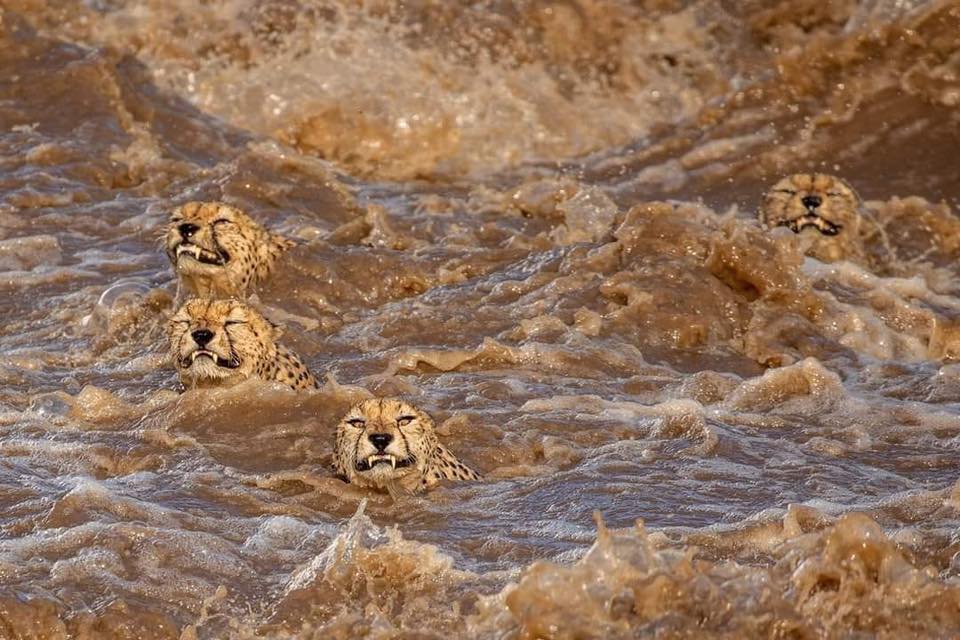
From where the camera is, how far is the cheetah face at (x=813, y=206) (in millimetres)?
13047

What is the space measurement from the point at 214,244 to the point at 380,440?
303cm

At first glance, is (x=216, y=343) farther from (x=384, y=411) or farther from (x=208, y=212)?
(x=208, y=212)

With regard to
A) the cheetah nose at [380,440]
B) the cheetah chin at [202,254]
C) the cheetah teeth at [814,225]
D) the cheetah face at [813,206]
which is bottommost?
the cheetah nose at [380,440]

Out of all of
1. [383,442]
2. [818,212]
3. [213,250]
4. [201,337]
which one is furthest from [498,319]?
[818,212]

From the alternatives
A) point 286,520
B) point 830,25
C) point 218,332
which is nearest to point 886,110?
point 830,25

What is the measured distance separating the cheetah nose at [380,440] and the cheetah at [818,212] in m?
4.81

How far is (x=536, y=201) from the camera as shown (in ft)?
45.3

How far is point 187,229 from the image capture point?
11391 millimetres

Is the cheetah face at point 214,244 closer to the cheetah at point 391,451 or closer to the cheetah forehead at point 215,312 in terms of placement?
the cheetah forehead at point 215,312

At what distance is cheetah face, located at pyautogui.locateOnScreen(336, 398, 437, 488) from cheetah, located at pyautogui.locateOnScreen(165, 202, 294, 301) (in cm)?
264

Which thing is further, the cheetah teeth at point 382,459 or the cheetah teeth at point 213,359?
the cheetah teeth at point 213,359

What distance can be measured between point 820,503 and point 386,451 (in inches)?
72.9

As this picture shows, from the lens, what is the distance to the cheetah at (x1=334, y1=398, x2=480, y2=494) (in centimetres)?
871

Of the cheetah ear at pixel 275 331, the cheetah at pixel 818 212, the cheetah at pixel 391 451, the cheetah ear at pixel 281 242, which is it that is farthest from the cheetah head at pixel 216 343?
the cheetah at pixel 818 212
